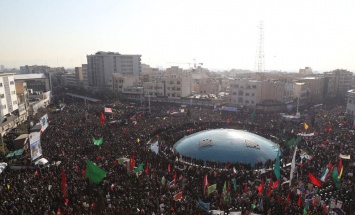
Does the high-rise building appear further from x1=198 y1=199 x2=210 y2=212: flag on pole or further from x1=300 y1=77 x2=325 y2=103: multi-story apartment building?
x1=198 y1=199 x2=210 y2=212: flag on pole

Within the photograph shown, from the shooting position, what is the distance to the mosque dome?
98.1 ft

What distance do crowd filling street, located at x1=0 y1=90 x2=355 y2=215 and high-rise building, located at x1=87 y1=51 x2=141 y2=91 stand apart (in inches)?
2496

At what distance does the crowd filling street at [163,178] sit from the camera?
1911cm

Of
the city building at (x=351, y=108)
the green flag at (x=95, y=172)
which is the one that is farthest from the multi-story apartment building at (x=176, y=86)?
the green flag at (x=95, y=172)

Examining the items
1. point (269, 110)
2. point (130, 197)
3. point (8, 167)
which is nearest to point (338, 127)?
point (269, 110)

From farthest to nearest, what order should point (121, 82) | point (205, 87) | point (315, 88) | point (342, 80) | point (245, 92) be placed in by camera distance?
point (342, 80) < point (205, 87) < point (121, 82) < point (315, 88) < point (245, 92)

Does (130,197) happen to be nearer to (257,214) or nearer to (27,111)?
(257,214)

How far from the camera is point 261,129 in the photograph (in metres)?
43.2

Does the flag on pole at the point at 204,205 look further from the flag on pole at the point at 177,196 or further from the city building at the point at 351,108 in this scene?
the city building at the point at 351,108

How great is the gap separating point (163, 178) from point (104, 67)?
283ft

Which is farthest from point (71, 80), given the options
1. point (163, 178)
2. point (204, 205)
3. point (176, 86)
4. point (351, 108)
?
point (204, 205)

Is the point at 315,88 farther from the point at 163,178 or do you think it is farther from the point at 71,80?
the point at 71,80

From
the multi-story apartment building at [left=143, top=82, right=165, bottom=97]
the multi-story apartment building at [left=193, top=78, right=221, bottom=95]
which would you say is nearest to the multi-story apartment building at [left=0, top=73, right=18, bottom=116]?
the multi-story apartment building at [left=143, top=82, right=165, bottom=97]

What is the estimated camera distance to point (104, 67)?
102 metres
